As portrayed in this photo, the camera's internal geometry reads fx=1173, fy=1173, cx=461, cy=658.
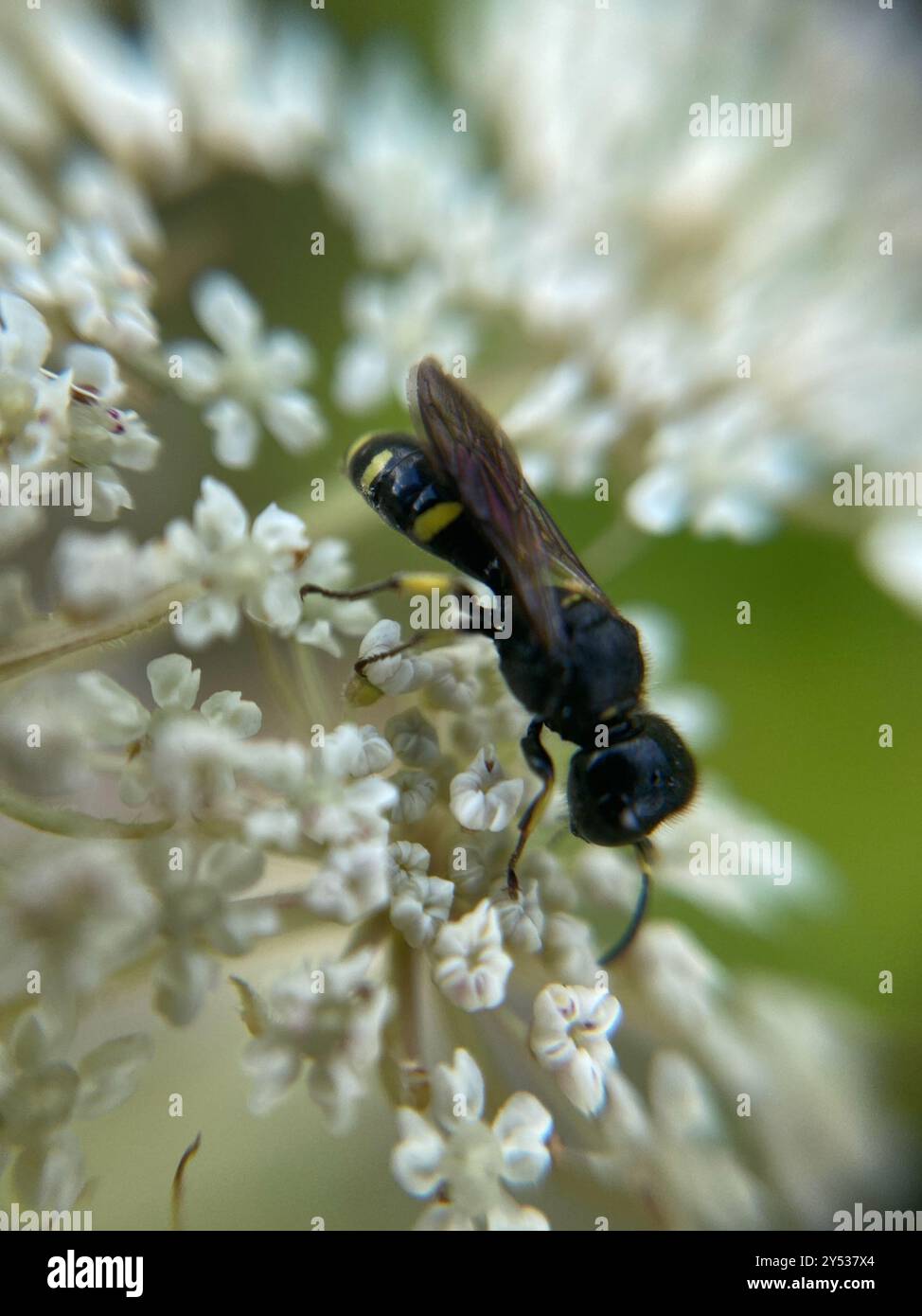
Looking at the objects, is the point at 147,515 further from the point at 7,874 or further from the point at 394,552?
the point at 7,874

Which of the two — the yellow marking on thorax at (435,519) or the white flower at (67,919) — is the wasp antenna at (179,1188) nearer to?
the white flower at (67,919)

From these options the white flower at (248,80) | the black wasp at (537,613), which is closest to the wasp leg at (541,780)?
the black wasp at (537,613)

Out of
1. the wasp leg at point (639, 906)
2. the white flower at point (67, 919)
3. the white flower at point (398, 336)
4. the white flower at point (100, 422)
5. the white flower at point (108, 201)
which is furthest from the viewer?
the white flower at point (398, 336)

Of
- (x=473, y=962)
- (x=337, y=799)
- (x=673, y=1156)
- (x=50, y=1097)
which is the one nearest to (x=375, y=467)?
(x=337, y=799)

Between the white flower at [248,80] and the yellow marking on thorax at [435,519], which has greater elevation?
the white flower at [248,80]

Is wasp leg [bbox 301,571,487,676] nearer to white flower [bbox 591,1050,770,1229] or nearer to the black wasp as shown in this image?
the black wasp

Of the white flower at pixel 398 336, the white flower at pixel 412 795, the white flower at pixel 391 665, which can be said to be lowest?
the white flower at pixel 412 795
